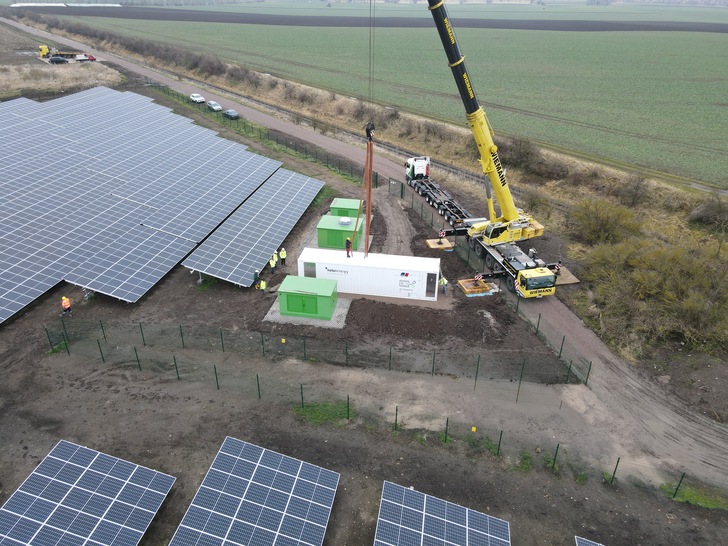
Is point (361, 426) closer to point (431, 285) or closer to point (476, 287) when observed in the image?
point (431, 285)

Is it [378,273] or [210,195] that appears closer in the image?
[378,273]

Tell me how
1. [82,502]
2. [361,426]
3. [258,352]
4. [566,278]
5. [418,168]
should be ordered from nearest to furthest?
[82,502] → [361,426] → [258,352] → [566,278] → [418,168]

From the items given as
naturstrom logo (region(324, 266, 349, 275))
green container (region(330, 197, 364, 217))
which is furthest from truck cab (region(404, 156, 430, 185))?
naturstrom logo (region(324, 266, 349, 275))

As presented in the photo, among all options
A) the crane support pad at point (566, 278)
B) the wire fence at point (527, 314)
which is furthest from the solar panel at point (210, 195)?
the crane support pad at point (566, 278)

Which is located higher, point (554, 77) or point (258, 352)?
point (554, 77)

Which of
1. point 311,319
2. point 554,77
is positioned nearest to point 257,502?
point 311,319

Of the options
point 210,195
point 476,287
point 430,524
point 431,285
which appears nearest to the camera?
point 430,524
